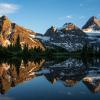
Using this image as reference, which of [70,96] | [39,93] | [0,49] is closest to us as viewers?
[70,96]

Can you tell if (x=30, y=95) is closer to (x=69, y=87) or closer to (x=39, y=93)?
(x=39, y=93)

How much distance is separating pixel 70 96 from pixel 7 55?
154429 mm

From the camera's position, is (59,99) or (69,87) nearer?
(59,99)

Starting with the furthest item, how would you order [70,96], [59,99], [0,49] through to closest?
[0,49]
[70,96]
[59,99]

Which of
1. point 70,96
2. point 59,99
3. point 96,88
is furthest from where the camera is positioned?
point 96,88

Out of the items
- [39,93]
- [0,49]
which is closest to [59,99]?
[39,93]

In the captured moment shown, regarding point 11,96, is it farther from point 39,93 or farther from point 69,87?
point 69,87

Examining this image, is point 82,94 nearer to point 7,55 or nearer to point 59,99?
point 59,99

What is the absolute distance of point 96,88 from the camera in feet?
132

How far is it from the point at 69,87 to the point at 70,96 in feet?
25.7

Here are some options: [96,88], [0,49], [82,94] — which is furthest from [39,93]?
[0,49]

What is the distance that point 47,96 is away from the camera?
34.5m

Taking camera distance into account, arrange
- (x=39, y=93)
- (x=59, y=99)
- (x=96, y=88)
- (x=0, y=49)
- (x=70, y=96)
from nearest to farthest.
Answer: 1. (x=59, y=99)
2. (x=70, y=96)
3. (x=39, y=93)
4. (x=96, y=88)
5. (x=0, y=49)

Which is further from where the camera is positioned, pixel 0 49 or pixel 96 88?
pixel 0 49
